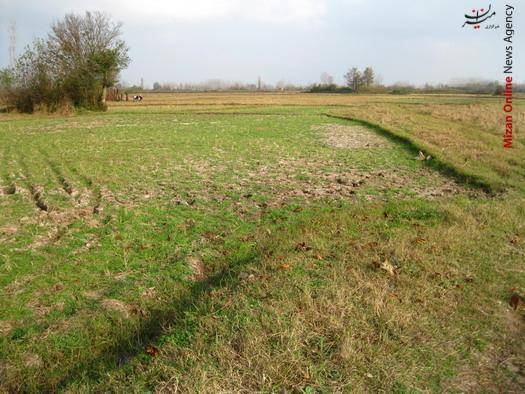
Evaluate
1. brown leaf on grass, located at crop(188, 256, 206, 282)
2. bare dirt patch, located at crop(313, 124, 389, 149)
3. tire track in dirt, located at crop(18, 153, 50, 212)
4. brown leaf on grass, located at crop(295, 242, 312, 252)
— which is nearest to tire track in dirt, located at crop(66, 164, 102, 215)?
tire track in dirt, located at crop(18, 153, 50, 212)

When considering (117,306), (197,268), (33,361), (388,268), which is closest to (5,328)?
(33,361)

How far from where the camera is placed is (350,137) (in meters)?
19.6

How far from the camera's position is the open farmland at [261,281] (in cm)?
328

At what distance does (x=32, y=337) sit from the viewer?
13.4ft

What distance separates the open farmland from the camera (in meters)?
3.28

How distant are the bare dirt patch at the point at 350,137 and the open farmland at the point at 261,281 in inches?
245

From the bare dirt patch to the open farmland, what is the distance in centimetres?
622

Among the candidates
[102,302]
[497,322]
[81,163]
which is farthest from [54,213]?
[497,322]

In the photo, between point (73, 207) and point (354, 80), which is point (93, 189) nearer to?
point (73, 207)

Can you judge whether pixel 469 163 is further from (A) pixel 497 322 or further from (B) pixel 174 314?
(B) pixel 174 314

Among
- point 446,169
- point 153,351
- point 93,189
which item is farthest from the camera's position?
point 446,169

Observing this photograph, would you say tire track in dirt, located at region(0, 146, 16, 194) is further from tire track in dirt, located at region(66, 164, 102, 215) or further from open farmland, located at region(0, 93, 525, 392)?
tire track in dirt, located at region(66, 164, 102, 215)

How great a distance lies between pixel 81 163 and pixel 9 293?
347 inches

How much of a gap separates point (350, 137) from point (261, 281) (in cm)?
1624
